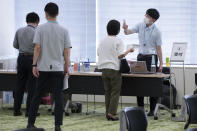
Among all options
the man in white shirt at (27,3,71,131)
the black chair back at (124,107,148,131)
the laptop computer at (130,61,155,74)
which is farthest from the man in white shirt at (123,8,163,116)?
the black chair back at (124,107,148,131)

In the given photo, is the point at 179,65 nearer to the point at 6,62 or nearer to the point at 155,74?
the point at 155,74

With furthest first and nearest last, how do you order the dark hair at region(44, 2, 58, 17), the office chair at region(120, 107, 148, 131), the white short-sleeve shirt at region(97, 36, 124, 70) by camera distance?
the white short-sleeve shirt at region(97, 36, 124, 70)
the dark hair at region(44, 2, 58, 17)
the office chair at region(120, 107, 148, 131)

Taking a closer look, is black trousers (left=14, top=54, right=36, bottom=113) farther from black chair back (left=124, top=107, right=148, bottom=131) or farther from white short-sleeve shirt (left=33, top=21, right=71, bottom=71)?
black chair back (left=124, top=107, right=148, bottom=131)

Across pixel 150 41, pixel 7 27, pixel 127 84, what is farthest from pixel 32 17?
pixel 7 27

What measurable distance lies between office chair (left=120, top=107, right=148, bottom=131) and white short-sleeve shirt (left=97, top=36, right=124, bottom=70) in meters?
3.20

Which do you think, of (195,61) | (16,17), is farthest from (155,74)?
(16,17)

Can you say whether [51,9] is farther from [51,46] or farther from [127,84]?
[127,84]

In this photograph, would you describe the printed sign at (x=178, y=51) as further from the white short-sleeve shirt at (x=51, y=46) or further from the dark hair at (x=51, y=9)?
the dark hair at (x=51, y=9)

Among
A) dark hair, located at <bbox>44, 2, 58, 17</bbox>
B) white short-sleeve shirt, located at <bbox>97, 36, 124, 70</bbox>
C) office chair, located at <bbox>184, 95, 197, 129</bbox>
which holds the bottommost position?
office chair, located at <bbox>184, 95, 197, 129</bbox>

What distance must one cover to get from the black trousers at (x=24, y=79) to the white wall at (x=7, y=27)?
1869 millimetres

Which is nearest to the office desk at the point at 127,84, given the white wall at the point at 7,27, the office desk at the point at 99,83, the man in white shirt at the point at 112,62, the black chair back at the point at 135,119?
the office desk at the point at 99,83

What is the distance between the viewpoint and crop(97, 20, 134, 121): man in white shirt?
6715 mm

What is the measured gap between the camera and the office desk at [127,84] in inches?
273

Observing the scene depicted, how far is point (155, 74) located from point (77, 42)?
121 inches
